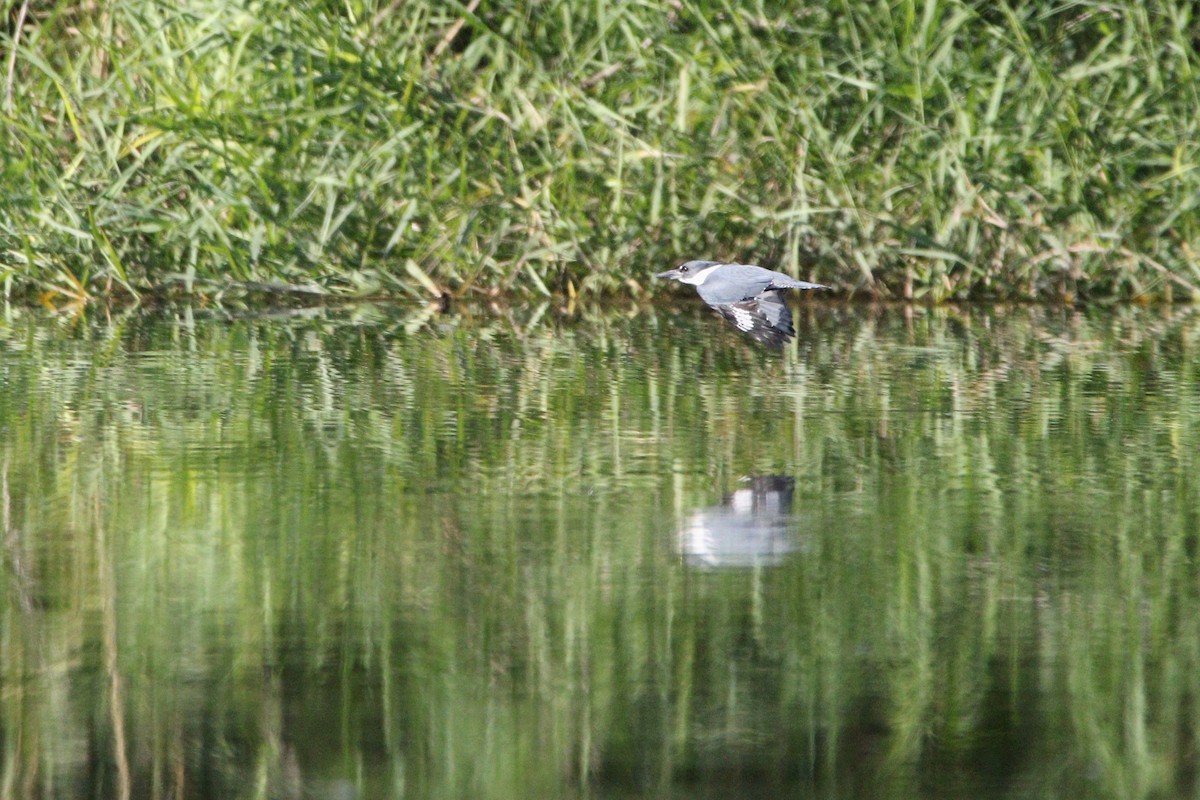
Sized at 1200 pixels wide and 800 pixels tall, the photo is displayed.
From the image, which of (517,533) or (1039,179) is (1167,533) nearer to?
(517,533)

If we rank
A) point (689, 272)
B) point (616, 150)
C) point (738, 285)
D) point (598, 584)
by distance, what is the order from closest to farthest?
1. point (598, 584)
2. point (738, 285)
3. point (689, 272)
4. point (616, 150)

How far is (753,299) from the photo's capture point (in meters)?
6.20

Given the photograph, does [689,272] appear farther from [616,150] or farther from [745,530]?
[745,530]

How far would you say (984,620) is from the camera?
3.18 metres

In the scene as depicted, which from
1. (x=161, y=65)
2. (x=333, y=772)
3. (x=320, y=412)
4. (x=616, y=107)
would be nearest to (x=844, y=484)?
(x=320, y=412)

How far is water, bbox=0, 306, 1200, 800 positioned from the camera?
2.54 metres

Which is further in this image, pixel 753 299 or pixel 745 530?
pixel 753 299

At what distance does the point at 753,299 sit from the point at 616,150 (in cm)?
277

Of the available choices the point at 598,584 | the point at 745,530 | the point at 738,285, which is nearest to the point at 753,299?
the point at 738,285

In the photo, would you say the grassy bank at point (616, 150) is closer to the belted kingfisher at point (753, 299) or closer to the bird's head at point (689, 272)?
the bird's head at point (689, 272)

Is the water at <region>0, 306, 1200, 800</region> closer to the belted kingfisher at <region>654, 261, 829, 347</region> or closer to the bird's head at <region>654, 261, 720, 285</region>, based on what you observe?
the belted kingfisher at <region>654, 261, 829, 347</region>

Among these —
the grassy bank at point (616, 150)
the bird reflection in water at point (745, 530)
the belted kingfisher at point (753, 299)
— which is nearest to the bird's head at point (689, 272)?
the belted kingfisher at point (753, 299)

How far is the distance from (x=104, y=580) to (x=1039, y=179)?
6.15 m

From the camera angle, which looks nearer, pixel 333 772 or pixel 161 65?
pixel 333 772
